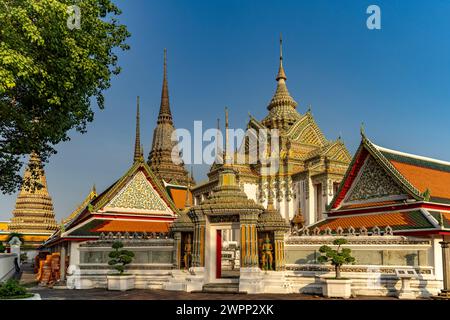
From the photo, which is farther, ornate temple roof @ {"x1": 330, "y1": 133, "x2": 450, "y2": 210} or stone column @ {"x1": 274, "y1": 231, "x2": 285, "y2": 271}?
ornate temple roof @ {"x1": 330, "y1": 133, "x2": 450, "y2": 210}

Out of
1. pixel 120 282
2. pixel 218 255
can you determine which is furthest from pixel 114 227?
pixel 218 255

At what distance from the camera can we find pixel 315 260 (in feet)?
58.9

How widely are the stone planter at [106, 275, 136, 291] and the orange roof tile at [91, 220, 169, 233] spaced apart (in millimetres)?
4406

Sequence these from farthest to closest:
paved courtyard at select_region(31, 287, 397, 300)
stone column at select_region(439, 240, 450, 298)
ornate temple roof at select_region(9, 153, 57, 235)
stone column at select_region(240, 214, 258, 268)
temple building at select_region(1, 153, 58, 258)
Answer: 1. ornate temple roof at select_region(9, 153, 57, 235)
2. temple building at select_region(1, 153, 58, 258)
3. stone column at select_region(240, 214, 258, 268)
4. paved courtyard at select_region(31, 287, 397, 300)
5. stone column at select_region(439, 240, 450, 298)

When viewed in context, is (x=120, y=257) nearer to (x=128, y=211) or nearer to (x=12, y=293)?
(x=128, y=211)

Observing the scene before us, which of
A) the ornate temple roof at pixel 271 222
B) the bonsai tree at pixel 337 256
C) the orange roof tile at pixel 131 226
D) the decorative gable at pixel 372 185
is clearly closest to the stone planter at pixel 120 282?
the orange roof tile at pixel 131 226

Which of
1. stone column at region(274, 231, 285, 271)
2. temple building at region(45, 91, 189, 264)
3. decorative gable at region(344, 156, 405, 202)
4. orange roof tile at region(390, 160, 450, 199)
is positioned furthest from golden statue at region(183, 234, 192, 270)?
orange roof tile at region(390, 160, 450, 199)

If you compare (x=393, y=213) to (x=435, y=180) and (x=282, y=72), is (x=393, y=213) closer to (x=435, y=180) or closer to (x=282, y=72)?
(x=435, y=180)

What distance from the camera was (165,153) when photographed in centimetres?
6303

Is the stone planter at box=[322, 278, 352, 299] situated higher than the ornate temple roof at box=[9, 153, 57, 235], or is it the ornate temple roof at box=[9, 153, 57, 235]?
the ornate temple roof at box=[9, 153, 57, 235]

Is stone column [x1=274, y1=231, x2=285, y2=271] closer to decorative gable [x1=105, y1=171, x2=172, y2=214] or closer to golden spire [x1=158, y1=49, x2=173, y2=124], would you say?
decorative gable [x1=105, y1=171, x2=172, y2=214]

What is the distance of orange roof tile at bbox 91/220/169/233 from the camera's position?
944 inches

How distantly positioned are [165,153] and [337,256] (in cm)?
4842
